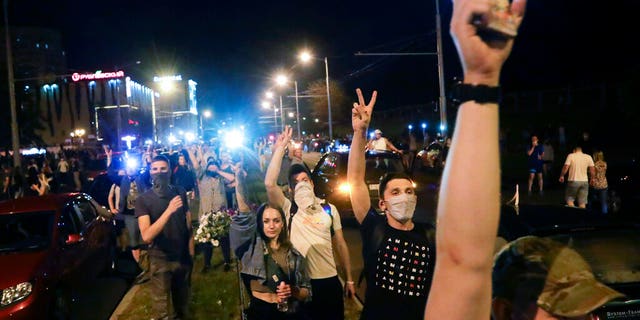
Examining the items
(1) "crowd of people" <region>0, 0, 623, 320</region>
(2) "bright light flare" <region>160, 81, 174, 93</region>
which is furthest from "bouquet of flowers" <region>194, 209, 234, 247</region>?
(2) "bright light flare" <region>160, 81, 174, 93</region>

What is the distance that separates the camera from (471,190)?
1.27 metres

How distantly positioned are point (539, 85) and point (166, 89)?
7883 cm

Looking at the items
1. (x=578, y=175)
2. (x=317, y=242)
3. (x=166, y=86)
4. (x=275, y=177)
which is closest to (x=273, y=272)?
(x=317, y=242)

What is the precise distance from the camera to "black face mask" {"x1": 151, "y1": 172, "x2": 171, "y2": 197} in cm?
585

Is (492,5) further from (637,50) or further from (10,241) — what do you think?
(637,50)

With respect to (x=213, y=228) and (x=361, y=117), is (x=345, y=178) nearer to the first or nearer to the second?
(x=213, y=228)

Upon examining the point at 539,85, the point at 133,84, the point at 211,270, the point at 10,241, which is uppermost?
the point at 133,84

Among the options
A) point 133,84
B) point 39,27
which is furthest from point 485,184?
point 39,27

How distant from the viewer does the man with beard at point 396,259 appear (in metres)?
3.01

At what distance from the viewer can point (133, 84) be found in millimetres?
88375

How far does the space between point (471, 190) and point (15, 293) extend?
6.38 m

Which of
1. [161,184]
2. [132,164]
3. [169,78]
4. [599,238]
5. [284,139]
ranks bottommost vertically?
[599,238]

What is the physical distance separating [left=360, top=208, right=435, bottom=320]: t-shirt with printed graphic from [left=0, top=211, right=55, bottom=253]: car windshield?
18.3ft

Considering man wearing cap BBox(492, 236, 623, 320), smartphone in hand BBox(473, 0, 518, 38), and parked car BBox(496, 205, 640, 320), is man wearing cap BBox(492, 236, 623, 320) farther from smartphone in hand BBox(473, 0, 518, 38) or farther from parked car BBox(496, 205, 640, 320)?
parked car BBox(496, 205, 640, 320)
